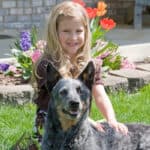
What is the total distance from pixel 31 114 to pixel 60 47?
1.82 metres

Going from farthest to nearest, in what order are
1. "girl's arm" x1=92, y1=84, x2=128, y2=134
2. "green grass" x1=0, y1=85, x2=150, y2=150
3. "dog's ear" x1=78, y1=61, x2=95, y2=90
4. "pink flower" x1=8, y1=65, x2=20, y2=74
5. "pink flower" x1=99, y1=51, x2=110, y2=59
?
"pink flower" x1=99, y1=51, x2=110, y2=59, "pink flower" x1=8, y1=65, x2=20, y2=74, "green grass" x1=0, y1=85, x2=150, y2=150, "girl's arm" x1=92, y1=84, x2=128, y2=134, "dog's ear" x1=78, y1=61, x2=95, y2=90

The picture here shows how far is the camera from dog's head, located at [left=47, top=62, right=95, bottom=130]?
12.5ft

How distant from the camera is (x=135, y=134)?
453 centimetres

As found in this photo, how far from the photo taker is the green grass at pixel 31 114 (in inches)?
222

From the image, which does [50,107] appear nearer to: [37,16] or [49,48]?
[49,48]

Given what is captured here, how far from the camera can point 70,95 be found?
12.6ft

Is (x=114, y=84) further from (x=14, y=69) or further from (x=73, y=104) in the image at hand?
(x=73, y=104)

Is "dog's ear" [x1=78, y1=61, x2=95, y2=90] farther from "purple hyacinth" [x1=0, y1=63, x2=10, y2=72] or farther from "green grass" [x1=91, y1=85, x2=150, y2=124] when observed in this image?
"purple hyacinth" [x1=0, y1=63, x2=10, y2=72]

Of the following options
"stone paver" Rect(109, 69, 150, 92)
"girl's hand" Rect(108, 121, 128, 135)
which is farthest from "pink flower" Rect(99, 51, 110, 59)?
"girl's hand" Rect(108, 121, 128, 135)

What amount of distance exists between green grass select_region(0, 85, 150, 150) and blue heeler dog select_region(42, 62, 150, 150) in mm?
1280

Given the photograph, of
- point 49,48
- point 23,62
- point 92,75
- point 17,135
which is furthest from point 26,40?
point 92,75

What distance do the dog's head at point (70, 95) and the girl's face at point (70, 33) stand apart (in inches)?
20.8

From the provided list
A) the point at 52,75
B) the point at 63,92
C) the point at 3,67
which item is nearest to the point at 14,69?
the point at 3,67

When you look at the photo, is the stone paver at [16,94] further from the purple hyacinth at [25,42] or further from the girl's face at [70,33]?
the girl's face at [70,33]
